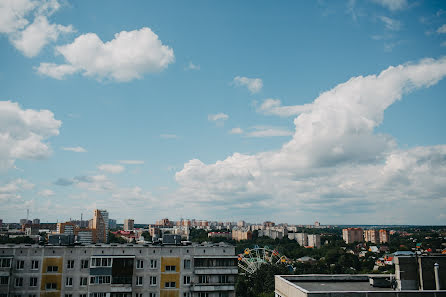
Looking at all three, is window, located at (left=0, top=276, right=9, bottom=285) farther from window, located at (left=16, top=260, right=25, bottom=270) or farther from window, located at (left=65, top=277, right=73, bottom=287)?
window, located at (left=65, top=277, right=73, bottom=287)

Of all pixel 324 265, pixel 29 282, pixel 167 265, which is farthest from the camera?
pixel 324 265

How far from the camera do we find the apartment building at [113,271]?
46.1 meters

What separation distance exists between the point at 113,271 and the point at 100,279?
75.9 inches

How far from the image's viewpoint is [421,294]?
28.4 m

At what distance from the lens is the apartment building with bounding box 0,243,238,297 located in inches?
1815

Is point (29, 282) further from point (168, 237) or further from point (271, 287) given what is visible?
point (271, 287)

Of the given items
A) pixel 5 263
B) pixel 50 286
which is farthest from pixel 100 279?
pixel 5 263

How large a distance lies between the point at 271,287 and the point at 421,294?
82.8 metres

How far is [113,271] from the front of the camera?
156ft

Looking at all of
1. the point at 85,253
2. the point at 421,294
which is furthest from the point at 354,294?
the point at 85,253

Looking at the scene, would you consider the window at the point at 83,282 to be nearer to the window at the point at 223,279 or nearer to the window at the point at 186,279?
the window at the point at 186,279

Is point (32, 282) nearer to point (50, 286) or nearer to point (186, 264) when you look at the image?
point (50, 286)

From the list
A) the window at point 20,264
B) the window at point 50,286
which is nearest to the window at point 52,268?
the window at point 50,286

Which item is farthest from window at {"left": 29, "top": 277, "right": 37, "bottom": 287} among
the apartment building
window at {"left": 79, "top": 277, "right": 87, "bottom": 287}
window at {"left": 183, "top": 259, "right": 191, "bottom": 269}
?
window at {"left": 183, "top": 259, "right": 191, "bottom": 269}
